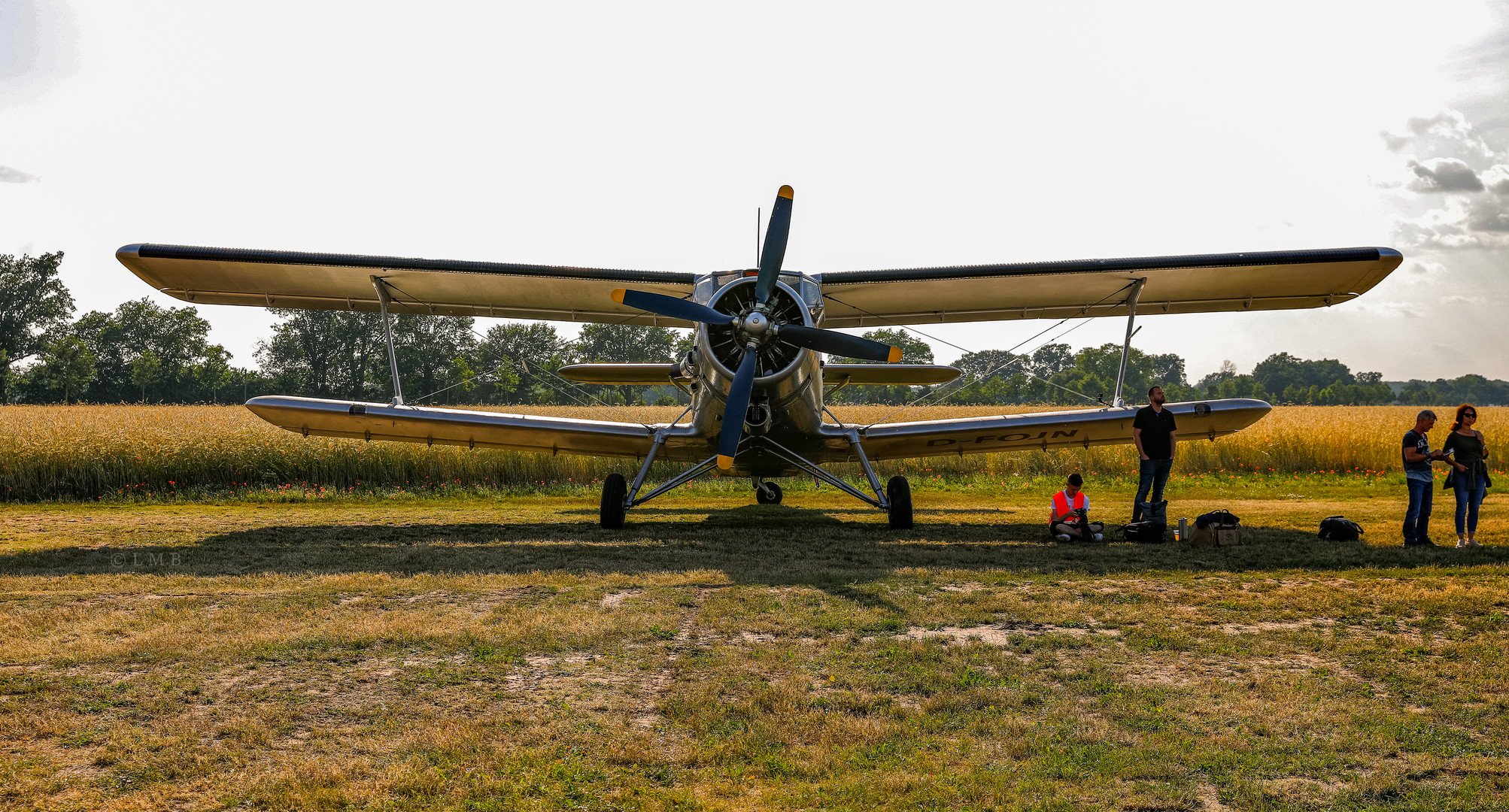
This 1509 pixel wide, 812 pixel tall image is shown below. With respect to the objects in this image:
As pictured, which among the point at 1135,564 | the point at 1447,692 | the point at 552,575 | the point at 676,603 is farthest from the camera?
the point at 1135,564

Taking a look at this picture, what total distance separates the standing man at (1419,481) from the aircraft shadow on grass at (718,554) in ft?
1.28

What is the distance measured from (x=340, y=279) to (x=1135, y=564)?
999 centimetres

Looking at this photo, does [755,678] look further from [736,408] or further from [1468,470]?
[1468,470]

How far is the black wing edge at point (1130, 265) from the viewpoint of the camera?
10148mm

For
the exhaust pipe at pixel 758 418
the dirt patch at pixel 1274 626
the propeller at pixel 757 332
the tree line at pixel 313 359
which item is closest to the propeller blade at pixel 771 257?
the propeller at pixel 757 332

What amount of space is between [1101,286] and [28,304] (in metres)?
89.7

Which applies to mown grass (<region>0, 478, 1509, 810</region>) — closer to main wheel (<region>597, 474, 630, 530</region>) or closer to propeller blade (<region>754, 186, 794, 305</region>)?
main wheel (<region>597, 474, 630, 530</region>)

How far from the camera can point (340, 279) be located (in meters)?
11.4

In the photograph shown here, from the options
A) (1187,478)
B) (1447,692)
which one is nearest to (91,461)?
(1447,692)

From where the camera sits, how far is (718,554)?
8641mm

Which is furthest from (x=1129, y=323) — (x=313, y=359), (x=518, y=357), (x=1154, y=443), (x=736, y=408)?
(x=313, y=359)

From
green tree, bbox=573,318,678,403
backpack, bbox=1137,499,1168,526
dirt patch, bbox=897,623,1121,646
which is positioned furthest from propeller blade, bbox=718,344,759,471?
green tree, bbox=573,318,678,403

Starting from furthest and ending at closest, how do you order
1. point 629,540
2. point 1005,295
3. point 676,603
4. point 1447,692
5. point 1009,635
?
point 1005,295 < point 629,540 < point 676,603 < point 1009,635 < point 1447,692

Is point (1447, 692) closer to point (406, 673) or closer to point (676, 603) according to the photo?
point (676, 603)
